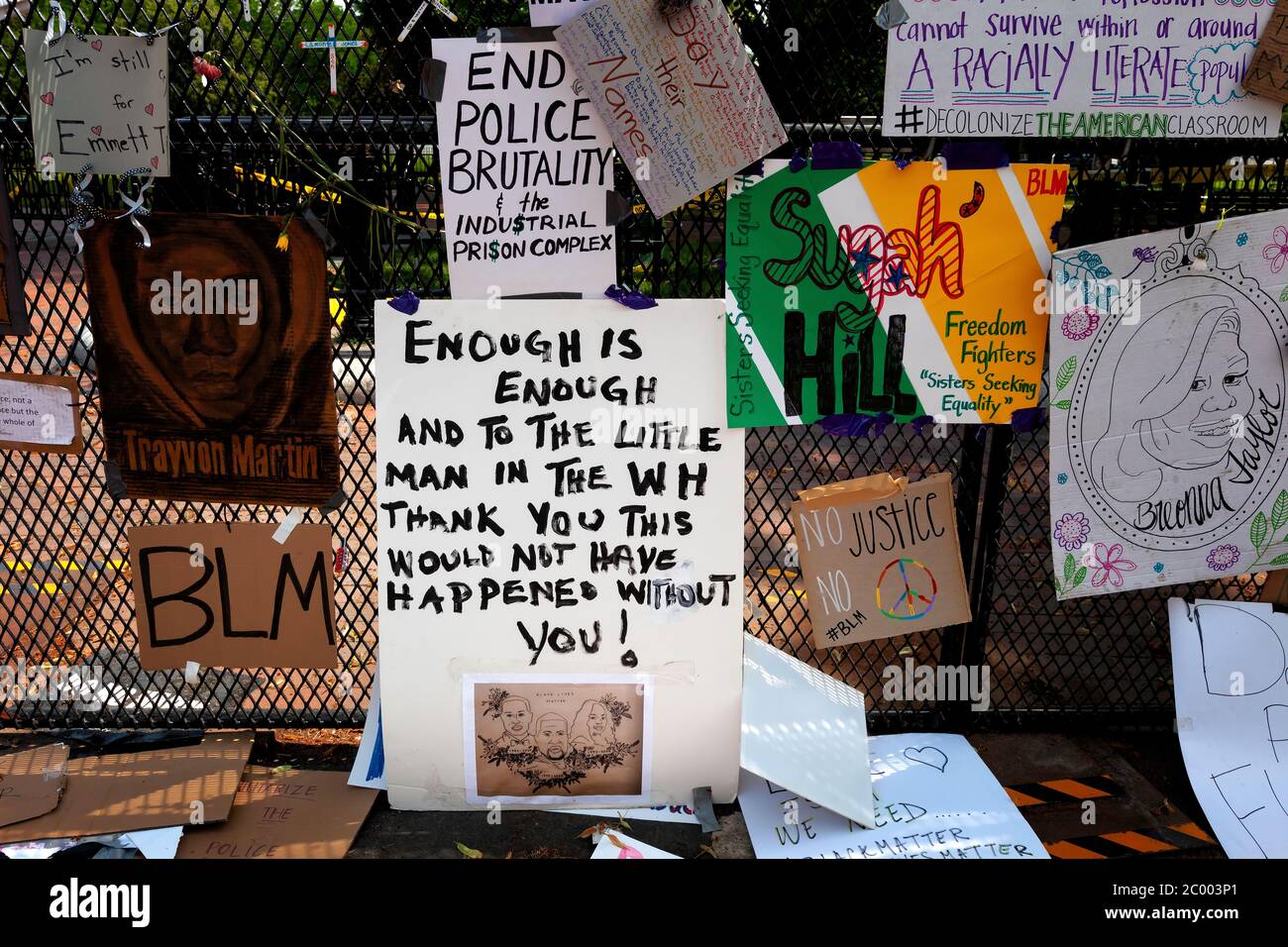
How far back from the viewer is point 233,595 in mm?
3170

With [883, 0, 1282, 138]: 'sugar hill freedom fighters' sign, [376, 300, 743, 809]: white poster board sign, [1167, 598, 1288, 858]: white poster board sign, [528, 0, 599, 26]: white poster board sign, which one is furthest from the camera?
[1167, 598, 1288, 858]: white poster board sign

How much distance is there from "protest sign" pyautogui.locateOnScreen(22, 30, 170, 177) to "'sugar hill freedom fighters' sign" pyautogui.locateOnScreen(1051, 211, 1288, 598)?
2.67 meters

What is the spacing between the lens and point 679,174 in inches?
108

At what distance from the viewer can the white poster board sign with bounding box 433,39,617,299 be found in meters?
2.68

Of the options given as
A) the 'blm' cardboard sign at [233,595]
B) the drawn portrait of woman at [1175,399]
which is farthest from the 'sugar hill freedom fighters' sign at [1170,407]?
the 'blm' cardboard sign at [233,595]

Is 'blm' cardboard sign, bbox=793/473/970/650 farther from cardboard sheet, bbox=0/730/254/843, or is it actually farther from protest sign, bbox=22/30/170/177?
protest sign, bbox=22/30/170/177

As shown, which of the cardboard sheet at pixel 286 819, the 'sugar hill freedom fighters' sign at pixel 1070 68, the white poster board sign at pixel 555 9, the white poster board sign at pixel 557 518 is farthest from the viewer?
the cardboard sheet at pixel 286 819

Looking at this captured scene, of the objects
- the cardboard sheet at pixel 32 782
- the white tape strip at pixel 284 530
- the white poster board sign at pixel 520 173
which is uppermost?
the white poster board sign at pixel 520 173

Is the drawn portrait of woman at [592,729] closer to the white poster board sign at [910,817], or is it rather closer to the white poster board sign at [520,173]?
the white poster board sign at [910,817]

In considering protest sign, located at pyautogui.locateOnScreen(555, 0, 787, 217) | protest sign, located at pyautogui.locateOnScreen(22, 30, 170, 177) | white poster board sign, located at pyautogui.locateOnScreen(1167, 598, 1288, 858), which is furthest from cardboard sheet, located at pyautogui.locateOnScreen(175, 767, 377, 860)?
white poster board sign, located at pyautogui.locateOnScreen(1167, 598, 1288, 858)

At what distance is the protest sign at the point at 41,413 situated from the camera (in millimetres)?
3129

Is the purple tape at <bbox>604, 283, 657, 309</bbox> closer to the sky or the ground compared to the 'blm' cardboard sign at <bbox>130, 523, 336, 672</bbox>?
closer to the sky

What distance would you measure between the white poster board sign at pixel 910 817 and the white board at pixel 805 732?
3.3 inches

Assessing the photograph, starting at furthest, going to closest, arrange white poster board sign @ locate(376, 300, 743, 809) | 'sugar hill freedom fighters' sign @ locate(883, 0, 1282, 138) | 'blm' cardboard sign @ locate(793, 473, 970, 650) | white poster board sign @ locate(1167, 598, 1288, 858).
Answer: white poster board sign @ locate(1167, 598, 1288, 858), 'blm' cardboard sign @ locate(793, 473, 970, 650), white poster board sign @ locate(376, 300, 743, 809), 'sugar hill freedom fighters' sign @ locate(883, 0, 1282, 138)
